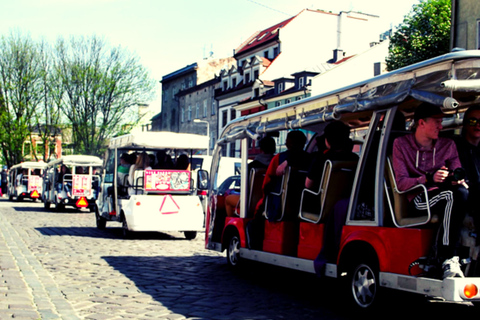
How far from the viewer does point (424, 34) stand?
40.8 m

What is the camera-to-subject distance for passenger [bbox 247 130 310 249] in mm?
9008

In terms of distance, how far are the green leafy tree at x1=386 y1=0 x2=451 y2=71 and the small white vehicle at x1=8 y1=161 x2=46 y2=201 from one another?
23.1 meters

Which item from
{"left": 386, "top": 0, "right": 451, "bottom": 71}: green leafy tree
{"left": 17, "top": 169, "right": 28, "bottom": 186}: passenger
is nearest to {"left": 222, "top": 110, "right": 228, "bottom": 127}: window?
{"left": 17, "top": 169, "right": 28, "bottom": 186}: passenger

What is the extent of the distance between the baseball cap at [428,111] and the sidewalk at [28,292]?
12.3 feet

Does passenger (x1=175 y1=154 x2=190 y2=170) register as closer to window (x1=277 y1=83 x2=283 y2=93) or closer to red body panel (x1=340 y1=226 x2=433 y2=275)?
red body panel (x1=340 y1=226 x2=433 y2=275)

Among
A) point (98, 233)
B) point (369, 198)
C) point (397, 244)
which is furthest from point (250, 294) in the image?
point (98, 233)

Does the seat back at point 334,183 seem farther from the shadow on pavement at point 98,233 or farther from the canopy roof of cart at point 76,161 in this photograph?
the canopy roof of cart at point 76,161

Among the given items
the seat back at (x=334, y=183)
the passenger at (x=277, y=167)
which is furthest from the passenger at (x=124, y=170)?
the seat back at (x=334, y=183)

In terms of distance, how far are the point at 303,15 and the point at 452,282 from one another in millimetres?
59677

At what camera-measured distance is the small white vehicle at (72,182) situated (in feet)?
101

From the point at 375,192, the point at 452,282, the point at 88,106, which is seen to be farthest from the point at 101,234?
the point at 88,106

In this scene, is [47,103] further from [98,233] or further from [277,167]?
[277,167]

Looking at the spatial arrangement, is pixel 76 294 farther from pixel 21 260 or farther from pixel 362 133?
pixel 362 133

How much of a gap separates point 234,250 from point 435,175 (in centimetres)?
514
